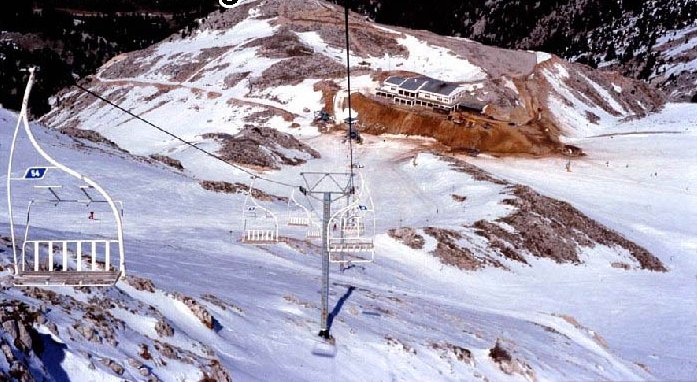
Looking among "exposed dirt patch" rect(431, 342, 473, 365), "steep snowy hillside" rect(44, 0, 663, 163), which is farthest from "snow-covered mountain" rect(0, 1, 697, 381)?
"steep snowy hillside" rect(44, 0, 663, 163)

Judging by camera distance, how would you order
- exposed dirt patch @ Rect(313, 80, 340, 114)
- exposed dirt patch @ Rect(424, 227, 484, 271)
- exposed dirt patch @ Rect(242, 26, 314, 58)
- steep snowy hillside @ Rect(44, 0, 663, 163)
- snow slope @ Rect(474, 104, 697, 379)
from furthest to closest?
exposed dirt patch @ Rect(242, 26, 314, 58) → exposed dirt patch @ Rect(313, 80, 340, 114) → steep snowy hillside @ Rect(44, 0, 663, 163) → exposed dirt patch @ Rect(424, 227, 484, 271) → snow slope @ Rect(474, 104, 697, 379)

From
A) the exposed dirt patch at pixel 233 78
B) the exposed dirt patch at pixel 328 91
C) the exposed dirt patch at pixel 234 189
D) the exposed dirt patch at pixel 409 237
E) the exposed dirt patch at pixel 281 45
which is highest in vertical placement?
the exposed dirt patch at pixel 281 45

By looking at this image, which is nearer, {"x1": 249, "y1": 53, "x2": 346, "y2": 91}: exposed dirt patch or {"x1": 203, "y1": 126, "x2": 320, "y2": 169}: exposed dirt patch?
{"x1": 203, "y1": 126, "x2": 320, "y2": 169}: exposed dirt patch

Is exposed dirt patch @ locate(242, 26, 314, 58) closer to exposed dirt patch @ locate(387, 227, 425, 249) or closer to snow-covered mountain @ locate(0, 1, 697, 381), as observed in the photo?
snow-covered mountain @ locate(0, 1, 697, 381)

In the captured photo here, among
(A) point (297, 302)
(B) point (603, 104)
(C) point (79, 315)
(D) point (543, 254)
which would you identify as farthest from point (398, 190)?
(B) point (603, 104)

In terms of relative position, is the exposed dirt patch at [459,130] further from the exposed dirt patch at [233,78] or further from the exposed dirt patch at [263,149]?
the exposed dirt patch at [233,78]

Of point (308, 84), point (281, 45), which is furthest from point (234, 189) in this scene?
point (281, 45)

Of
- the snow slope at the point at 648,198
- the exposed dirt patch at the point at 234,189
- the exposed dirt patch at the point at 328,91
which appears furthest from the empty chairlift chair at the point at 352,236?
the exposed dirt patch at the point at 328,91
